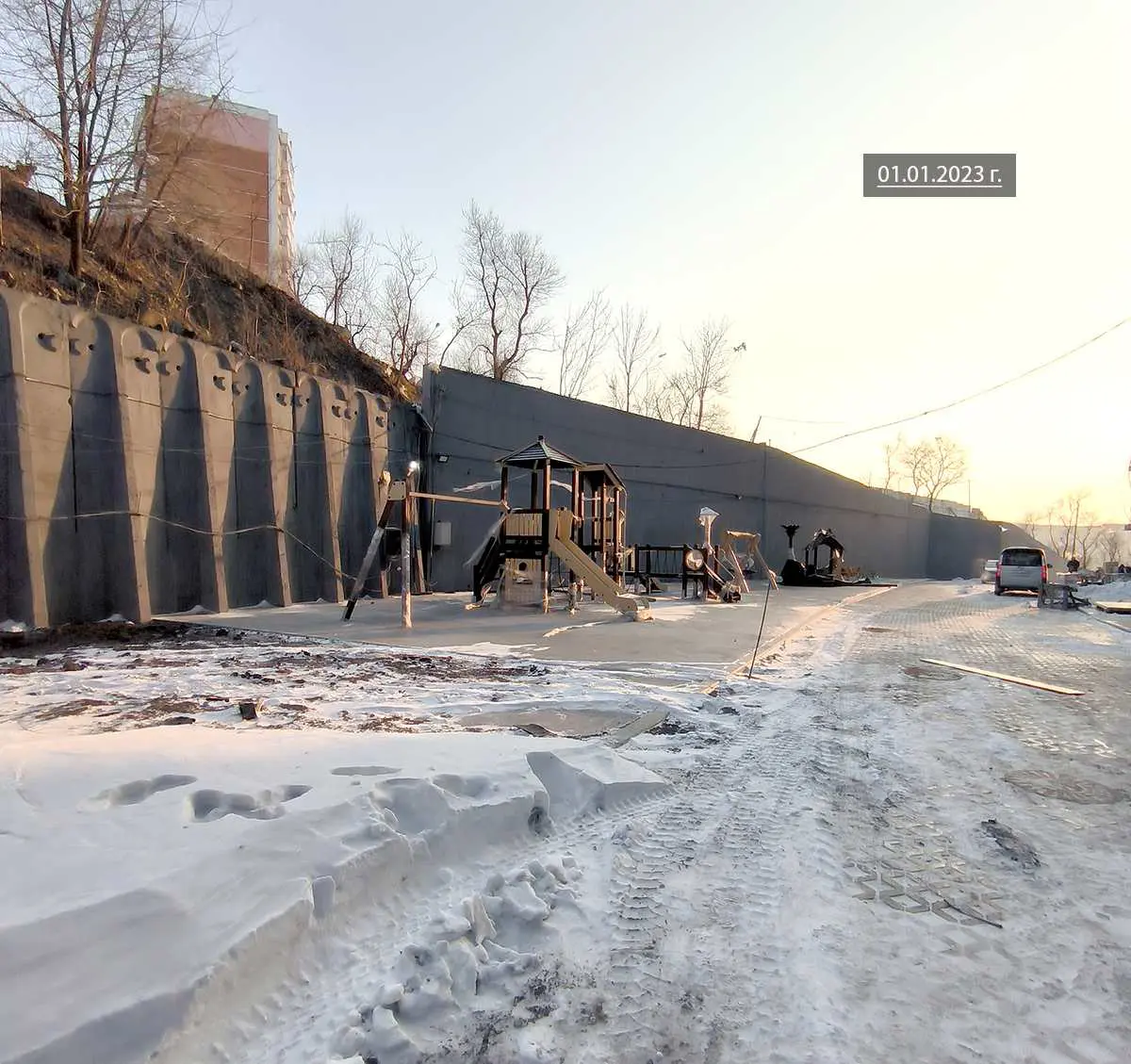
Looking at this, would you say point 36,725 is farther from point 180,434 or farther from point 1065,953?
point 180,434

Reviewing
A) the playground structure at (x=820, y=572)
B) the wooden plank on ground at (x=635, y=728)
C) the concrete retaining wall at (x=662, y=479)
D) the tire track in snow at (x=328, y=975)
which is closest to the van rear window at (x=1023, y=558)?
the playground structure at (x=820, y=572)

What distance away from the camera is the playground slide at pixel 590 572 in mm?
13023

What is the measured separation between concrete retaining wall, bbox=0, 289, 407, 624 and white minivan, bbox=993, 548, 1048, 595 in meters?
20.5

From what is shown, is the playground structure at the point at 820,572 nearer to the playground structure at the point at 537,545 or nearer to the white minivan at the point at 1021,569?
the white minivan at the point at 1021,569

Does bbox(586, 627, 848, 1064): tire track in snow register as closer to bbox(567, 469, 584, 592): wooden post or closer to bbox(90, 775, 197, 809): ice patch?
bbox(90, 775, 197, 809): ice patch

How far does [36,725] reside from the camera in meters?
5.05

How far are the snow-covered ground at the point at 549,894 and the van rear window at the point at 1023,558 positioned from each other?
20349 mm

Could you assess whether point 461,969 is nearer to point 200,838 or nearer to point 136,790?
point 200,838

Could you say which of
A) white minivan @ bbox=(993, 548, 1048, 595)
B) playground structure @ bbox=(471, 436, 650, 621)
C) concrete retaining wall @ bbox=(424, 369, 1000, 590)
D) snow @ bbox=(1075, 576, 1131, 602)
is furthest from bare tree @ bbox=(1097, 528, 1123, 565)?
playground structure @ bbox=(471, 436, 650, 621)

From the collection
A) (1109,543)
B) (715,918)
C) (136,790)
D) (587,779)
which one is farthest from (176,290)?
(1109,543)

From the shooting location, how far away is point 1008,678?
320 inches

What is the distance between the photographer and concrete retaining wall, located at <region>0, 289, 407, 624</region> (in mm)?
10016

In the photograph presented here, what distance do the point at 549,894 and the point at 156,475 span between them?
11642mm

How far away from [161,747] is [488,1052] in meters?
2.76
